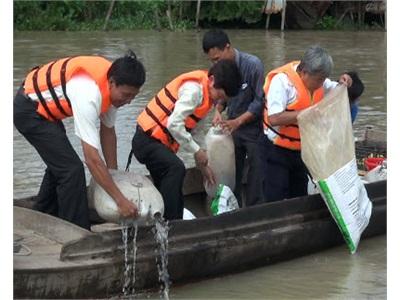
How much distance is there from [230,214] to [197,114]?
0.72 m

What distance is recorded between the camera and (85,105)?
225 inches

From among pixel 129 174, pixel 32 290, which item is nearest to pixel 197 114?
pixel 129 174

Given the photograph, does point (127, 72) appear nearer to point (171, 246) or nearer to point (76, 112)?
point (76, 112)

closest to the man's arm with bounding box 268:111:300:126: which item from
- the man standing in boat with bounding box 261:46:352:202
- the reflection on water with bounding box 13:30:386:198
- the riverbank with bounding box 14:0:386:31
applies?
the man standing in boat with bounding box 261:46:352:202

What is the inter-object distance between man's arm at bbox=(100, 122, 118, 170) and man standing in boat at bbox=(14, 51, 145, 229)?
84mm

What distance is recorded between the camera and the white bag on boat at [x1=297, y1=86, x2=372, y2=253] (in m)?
6.67

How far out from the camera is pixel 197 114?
21.3 ft

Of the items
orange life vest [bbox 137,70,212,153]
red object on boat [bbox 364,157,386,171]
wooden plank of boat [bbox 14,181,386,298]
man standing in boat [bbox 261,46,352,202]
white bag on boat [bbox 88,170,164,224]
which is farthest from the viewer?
red object on boat [bbox 364,157,386,171]

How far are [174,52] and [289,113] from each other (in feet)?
47.4

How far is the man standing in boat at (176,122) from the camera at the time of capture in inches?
249

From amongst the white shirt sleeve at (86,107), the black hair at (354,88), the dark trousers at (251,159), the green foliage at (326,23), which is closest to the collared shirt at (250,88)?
the dark trousers at (251,159)

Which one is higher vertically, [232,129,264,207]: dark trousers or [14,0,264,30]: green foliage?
[14,0,264,30]: green foliage

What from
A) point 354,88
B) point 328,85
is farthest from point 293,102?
point 354,88

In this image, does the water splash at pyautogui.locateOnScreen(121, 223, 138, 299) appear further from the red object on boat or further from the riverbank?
the riverbank
